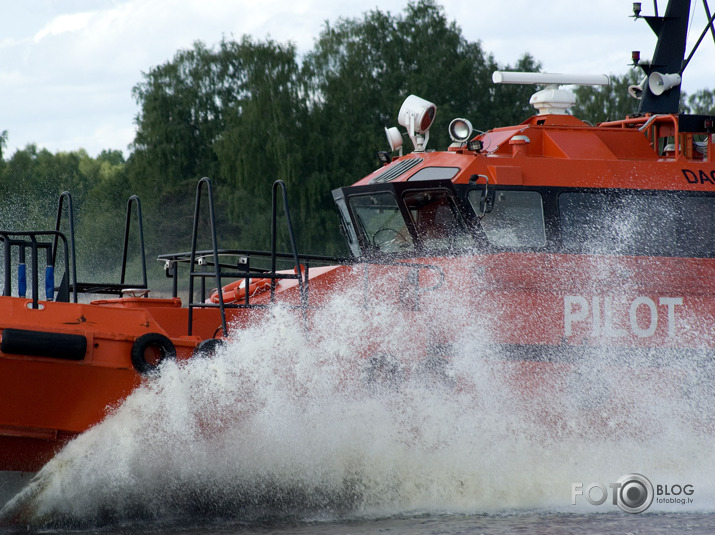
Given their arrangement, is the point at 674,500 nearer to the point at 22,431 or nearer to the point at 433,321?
the point at 433,321

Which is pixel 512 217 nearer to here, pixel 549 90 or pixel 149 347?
pixel 549 90

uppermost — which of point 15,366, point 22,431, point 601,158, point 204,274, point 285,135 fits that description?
point 285,135

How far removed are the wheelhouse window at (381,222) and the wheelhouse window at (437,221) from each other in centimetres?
11

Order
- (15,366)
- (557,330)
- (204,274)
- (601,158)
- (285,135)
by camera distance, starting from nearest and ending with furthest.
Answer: (15,366) < (204,274) < (557,330) < (601,158) < (285,135)

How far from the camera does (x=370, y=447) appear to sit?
21.8ft

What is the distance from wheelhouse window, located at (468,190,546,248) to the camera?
729 centimetres

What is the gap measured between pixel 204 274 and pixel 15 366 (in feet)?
4.48

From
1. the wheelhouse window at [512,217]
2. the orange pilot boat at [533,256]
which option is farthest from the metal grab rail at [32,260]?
the wheelhouse window at [512,217]

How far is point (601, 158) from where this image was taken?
7836mm

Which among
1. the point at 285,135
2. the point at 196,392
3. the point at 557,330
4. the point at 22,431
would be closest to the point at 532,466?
the point at 557,330

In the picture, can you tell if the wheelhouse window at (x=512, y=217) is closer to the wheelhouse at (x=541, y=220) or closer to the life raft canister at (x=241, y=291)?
the wheelhouse at (x=541, y=220)

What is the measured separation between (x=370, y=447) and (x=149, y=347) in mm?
1607

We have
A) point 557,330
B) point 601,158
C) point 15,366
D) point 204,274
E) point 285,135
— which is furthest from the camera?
point 285,135

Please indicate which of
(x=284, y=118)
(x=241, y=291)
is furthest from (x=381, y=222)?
(x=284, y=118)
